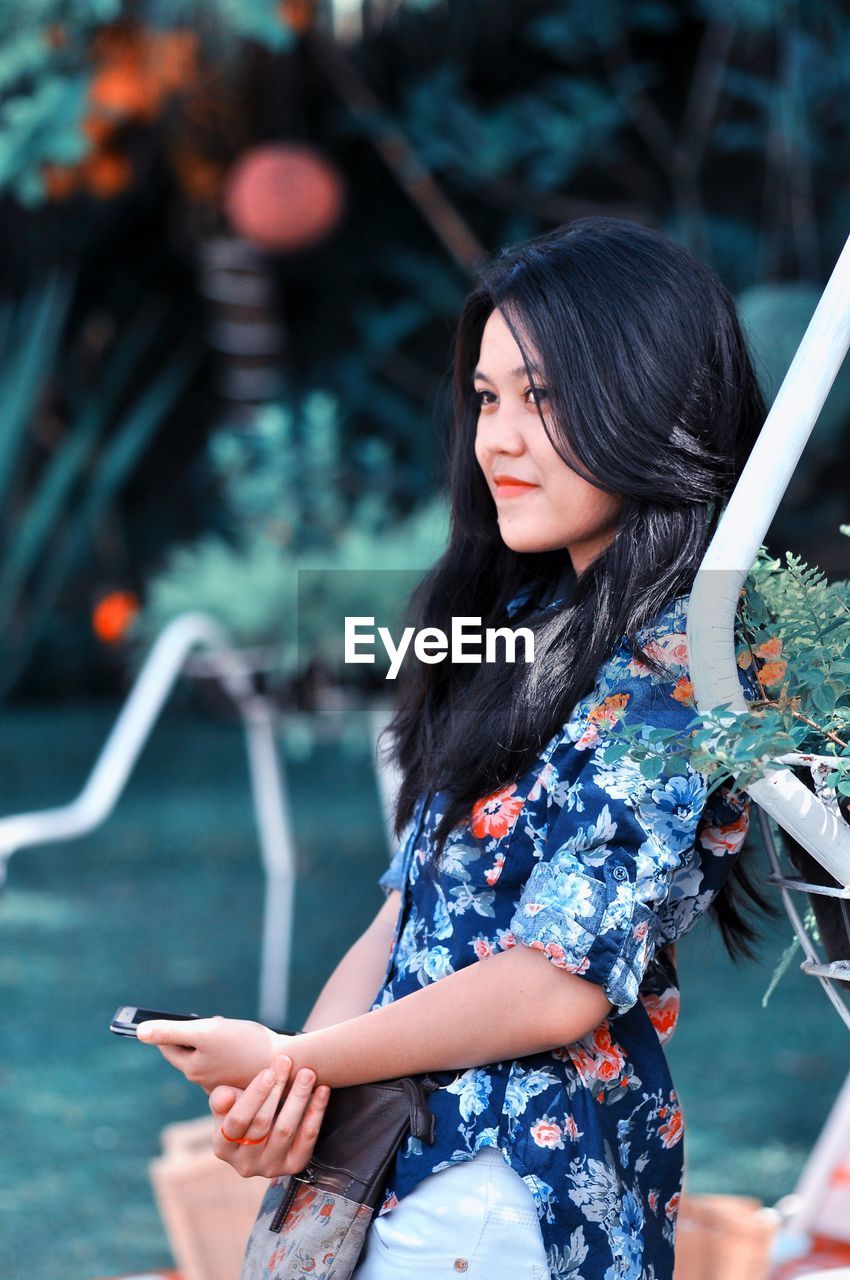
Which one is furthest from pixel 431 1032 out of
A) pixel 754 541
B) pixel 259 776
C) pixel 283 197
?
pixel 283 197

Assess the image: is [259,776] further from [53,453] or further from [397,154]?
[53,453]

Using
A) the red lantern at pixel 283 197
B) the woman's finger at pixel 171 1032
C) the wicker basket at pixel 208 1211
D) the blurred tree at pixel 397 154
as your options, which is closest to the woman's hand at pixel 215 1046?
the woman's finger at pixel 171 1032

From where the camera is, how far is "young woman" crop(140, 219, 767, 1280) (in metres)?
0.96

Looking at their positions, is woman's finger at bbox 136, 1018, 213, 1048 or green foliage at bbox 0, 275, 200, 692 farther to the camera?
green foliage at bbox 0, 275, 200, 692

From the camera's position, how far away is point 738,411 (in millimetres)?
1072

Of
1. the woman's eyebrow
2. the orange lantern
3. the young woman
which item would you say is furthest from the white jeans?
the orange lantern

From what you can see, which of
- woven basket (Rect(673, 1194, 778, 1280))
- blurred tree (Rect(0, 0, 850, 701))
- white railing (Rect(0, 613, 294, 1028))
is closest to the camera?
woven basket (Rect(673, 1194, 778, 1280))

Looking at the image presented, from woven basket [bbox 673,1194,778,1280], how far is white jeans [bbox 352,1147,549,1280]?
756 millimetres

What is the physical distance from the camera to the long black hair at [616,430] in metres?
1.03

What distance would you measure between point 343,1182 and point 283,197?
4796 mm

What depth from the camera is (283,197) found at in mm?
5367

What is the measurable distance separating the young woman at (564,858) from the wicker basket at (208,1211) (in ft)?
2.26

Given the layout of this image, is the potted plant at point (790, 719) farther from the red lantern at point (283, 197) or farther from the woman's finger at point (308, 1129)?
the red lantern at point (283, 197)

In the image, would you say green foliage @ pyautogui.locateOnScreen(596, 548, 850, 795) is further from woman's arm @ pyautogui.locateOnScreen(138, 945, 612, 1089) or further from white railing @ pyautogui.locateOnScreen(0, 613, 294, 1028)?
white railing @ pyautogui.locateOnScreen(0, 613, 294, 1028)
